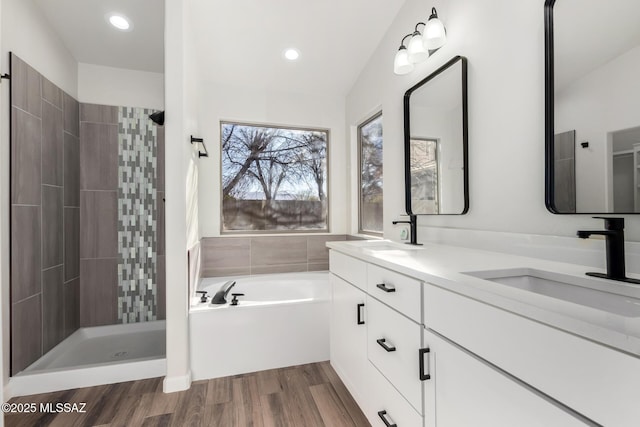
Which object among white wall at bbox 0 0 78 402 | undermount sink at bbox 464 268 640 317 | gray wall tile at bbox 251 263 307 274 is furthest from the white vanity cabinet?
white wall at bbox 0 0 78 402

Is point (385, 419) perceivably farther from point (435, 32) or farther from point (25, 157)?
point (25, 157)

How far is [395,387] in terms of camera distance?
3.92 ft

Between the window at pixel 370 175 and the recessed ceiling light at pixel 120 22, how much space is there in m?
2.13

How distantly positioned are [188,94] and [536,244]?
86.6 inches

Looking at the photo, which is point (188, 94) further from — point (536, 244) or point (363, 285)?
point (536, 244)

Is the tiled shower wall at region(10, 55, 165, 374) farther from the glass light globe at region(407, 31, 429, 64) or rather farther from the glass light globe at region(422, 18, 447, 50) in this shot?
the glass light globe at region(422, 18, 447, 50)

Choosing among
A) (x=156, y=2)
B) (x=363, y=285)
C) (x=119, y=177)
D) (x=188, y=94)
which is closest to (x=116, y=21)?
(x=156, y=2)

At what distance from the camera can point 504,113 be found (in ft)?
4.60

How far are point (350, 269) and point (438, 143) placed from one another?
97cm

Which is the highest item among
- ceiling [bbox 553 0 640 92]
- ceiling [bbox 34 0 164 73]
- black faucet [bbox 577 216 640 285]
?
ceiling [bbox 34 0 164 73]

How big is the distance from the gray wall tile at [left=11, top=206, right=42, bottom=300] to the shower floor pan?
50cm

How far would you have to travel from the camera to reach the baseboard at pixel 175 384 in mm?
1825

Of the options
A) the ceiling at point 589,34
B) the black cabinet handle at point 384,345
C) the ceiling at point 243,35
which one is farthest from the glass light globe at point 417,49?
the black cabinet handle at point 384,345

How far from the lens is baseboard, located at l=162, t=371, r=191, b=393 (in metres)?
1.83
